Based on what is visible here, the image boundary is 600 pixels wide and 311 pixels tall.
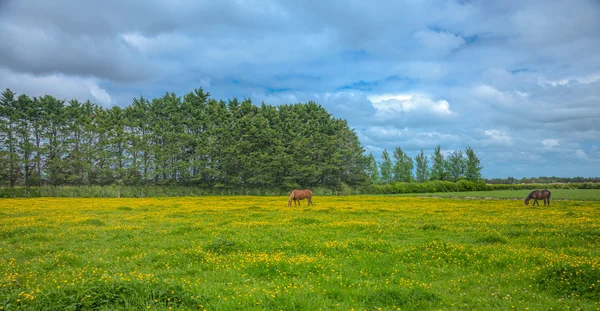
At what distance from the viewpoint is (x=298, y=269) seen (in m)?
11.2

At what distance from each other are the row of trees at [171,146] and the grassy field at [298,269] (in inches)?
2253

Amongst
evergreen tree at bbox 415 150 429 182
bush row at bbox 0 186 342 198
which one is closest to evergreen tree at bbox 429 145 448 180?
evergreen tree at bbox 415 150 429 182

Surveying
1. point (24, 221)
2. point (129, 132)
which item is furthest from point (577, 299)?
point (129, 132)

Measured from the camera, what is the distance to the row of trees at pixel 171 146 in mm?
70625

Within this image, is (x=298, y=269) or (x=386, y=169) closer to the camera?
(x=298, y=269)

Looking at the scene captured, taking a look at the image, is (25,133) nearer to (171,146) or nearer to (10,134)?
(10,134)

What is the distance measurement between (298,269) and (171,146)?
71791 millimetres

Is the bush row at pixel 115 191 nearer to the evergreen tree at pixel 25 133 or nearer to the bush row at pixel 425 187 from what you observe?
the evergreen tree at pixel 25 133

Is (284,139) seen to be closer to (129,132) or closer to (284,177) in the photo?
(284,177)

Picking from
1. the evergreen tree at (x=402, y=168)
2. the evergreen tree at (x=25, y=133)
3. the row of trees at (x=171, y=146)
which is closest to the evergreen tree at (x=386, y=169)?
the evergreen tree at (x=402, y=168)

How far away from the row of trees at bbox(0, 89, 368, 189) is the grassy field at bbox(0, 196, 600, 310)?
57214mm

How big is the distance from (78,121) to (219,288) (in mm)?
80362

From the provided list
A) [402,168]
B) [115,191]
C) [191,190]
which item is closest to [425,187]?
[402,168]

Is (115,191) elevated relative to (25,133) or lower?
lower
